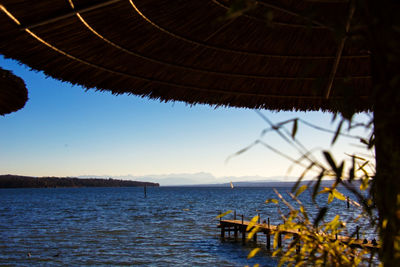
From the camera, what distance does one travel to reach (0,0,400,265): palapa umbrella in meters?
2.65

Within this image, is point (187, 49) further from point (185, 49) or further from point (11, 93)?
point (11, 93)

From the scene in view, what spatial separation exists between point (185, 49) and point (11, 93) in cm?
147

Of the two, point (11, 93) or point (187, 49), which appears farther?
point (187, 49)

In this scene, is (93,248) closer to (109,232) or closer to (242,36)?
(109,232)

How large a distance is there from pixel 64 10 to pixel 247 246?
2091 cm

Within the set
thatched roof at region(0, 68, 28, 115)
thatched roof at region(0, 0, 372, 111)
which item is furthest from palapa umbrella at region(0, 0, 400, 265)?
thatched roof at region(0, 68, 28, 115)

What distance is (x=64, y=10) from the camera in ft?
8.35

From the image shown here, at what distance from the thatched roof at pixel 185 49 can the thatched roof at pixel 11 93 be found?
0.19 meters

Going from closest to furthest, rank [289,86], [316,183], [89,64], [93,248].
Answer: [316,183] < [89,64] < [289,86] < [93,248]

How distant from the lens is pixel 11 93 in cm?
292

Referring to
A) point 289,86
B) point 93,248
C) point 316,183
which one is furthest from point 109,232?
point 316,183

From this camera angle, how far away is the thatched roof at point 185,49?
2.68 metres

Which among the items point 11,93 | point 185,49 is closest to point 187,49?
point 185,49

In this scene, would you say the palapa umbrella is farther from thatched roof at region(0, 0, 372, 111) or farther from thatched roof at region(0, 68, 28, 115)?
thatched roof at region(0, 68, 28, 115)
